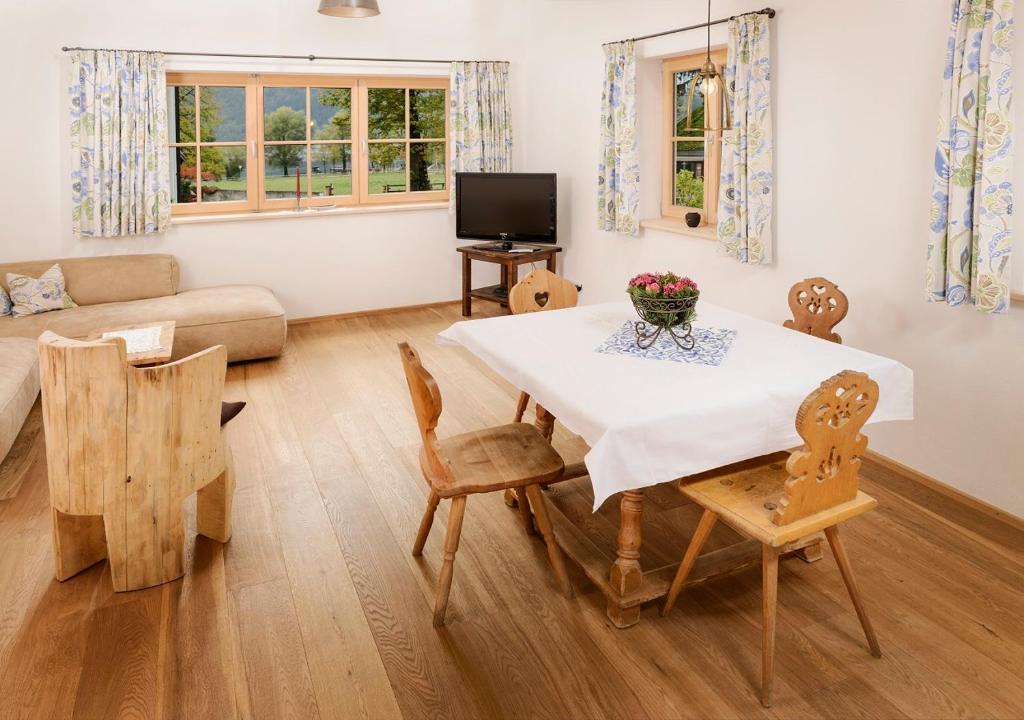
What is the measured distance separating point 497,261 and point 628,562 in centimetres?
402

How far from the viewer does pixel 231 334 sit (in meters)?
5.27

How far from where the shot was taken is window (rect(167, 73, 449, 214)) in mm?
→ 6035

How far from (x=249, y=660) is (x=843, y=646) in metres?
1.80

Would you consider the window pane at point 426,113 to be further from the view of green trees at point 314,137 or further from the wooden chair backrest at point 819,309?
the wooden chair backrest at point 819,309

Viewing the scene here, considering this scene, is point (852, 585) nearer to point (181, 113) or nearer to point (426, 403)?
point (426, 403)

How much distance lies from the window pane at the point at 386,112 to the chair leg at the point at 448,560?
481 centimetres

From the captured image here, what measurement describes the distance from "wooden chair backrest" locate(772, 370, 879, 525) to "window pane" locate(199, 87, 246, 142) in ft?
17.5

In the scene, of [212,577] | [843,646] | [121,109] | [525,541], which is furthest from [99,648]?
[121,109]

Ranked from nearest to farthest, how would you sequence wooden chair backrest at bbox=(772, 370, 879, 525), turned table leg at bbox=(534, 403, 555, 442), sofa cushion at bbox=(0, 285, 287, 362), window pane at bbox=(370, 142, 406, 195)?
wooden chair backrest at bbox=(772, 370, 879, 525)
turned table leg at bbox=(534, 403, 555, 442)
sofa cushion at bbox=(0, 285, 287, 362)
window pane at bbox=(370, 142, 406, 195)

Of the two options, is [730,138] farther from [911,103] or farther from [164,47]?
[164,47]

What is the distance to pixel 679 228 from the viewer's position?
527 centimetres

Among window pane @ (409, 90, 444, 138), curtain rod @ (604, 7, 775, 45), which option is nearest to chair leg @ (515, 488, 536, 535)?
curtain rod @ (604, 7, 775, 45)

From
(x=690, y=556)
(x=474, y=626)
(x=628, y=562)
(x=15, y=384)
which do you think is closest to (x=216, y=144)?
(x=15, y=384)

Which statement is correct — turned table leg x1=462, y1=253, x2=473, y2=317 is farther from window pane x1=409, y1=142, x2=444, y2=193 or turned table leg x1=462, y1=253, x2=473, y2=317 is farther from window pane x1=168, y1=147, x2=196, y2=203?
window pane x1=168, y1=147, x2=196, y2=203
